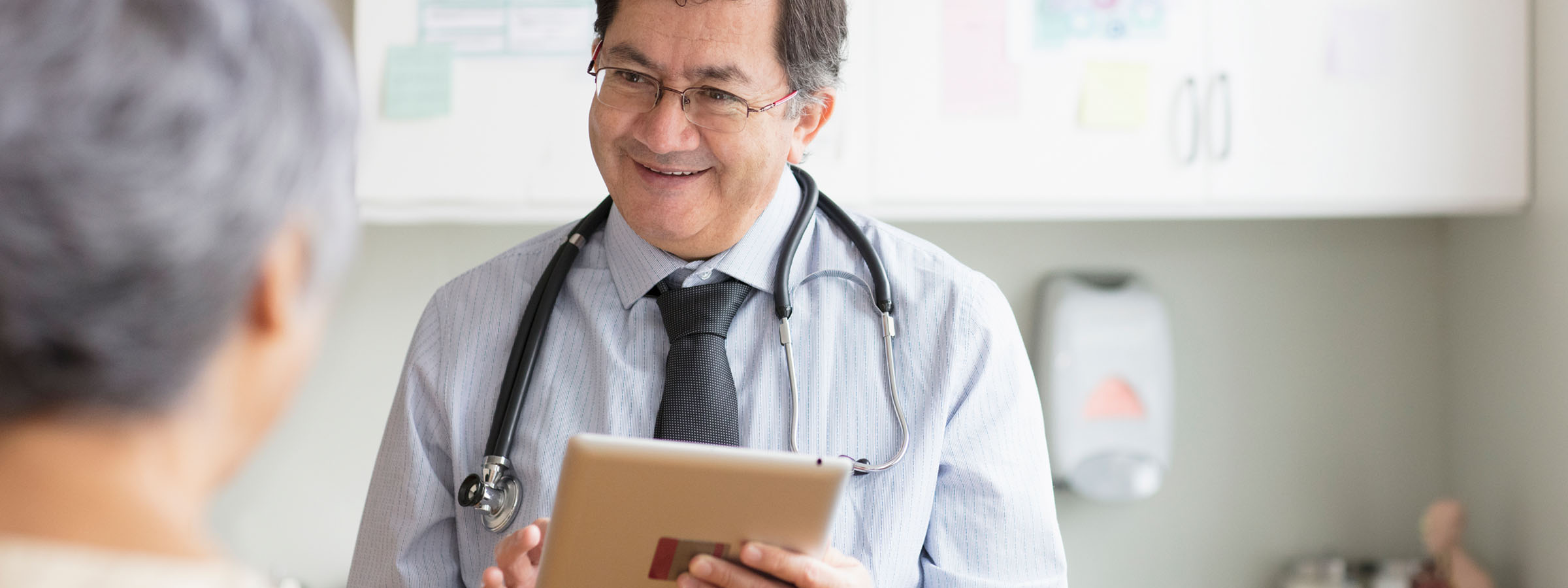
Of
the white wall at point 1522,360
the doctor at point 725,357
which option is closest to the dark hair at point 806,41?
the doctor at point 725,357

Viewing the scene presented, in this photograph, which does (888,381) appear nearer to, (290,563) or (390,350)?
(390,350)

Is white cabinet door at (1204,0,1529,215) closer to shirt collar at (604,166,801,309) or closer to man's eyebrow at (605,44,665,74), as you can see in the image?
shirt collar at (604,166,801,309)

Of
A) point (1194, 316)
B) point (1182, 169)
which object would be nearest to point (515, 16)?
point (1182, 169)

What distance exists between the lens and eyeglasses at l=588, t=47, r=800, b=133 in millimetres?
1286

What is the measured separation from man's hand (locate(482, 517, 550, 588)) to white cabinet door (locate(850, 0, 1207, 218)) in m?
1.00

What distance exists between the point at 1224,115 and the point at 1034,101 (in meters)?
0.32

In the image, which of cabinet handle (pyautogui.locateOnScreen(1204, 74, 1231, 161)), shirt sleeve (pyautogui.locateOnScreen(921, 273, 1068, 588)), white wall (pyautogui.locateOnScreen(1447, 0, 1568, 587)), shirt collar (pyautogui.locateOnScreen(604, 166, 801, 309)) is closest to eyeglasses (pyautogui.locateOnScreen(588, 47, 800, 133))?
shirt collar (pyautogui.locateOnScreen(604, 166, 801, 309))

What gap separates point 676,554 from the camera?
1089 millimetres

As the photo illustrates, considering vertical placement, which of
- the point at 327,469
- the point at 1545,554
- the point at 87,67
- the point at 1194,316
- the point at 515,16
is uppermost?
the point at 515,16

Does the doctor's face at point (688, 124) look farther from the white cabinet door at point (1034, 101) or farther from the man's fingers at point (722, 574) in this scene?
the white cabinet door at point (1034, 101)

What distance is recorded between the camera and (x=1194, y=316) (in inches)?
93.4

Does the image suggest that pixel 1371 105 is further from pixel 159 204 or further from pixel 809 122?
pixel 159 204

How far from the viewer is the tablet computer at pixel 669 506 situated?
3.26ft

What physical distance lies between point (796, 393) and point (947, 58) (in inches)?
33.9
